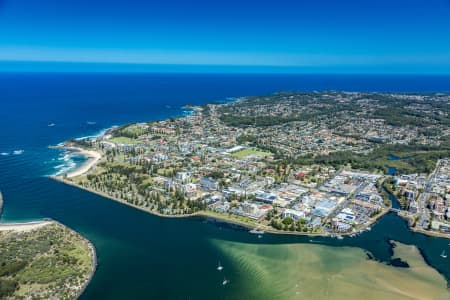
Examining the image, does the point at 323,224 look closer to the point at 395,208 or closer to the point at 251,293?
the point at 395,208

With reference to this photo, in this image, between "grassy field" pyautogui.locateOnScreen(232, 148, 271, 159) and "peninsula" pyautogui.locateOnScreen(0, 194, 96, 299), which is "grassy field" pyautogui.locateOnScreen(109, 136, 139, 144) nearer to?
"grassy field" pyautogui.locateOnScreen(232, 148, 271, 159)

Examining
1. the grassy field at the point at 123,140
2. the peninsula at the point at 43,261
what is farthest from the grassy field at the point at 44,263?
the grassy field at the point at 123,140

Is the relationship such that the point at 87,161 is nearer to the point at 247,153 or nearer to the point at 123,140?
the point at 123,140

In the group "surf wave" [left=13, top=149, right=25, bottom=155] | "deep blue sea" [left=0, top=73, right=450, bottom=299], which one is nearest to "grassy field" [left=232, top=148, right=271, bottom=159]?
"deep blue sea" [left=0, top=73, right=450, bottom=299]

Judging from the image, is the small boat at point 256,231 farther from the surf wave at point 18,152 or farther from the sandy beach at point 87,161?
the surf wave at point 18,152

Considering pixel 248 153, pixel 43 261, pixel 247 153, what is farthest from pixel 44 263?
pixel 248 153

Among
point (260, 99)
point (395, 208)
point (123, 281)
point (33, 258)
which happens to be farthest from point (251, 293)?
point (260, 99)
